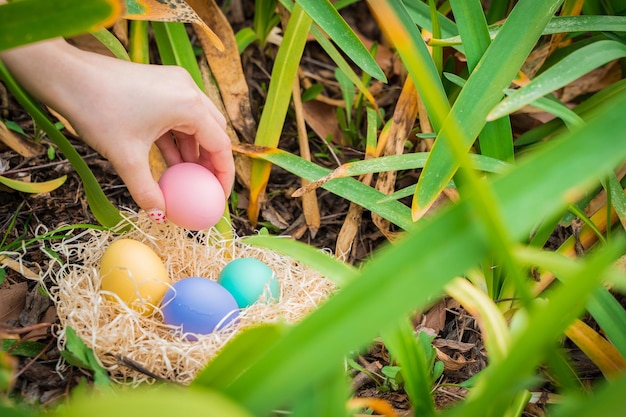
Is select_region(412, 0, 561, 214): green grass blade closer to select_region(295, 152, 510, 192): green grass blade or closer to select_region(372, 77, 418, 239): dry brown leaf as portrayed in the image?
select_region(295, 152, 510, 192): green grass blade

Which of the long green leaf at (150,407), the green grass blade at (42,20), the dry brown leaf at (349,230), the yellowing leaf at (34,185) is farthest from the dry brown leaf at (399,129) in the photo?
the long green leaf at (150,407)

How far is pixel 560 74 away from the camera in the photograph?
1.17m

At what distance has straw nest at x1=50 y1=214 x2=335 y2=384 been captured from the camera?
113 cm

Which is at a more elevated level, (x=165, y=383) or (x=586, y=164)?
(x=586, y=164)

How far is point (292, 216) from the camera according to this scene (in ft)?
5.75

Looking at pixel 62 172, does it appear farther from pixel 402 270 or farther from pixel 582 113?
pixel 582 113

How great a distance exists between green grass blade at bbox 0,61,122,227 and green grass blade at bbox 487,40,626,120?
0.83 meters

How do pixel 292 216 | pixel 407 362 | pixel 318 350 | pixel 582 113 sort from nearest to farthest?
pixel 318 350 → pixel 407 362 → pixel 582 113 → pixel 292 216

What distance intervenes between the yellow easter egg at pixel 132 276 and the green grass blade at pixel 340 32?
0.66 m

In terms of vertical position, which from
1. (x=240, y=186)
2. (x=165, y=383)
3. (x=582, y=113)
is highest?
(x=582, y=113)

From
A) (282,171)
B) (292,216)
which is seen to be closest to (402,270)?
(292,216)

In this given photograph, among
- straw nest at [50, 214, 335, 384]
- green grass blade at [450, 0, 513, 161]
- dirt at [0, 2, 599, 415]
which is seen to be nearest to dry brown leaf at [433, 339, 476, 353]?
dirt at [0, 2, 599, 415]

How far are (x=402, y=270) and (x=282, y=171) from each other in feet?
3.87

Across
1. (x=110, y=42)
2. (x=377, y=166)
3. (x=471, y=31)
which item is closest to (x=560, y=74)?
(x=471, y=31)
